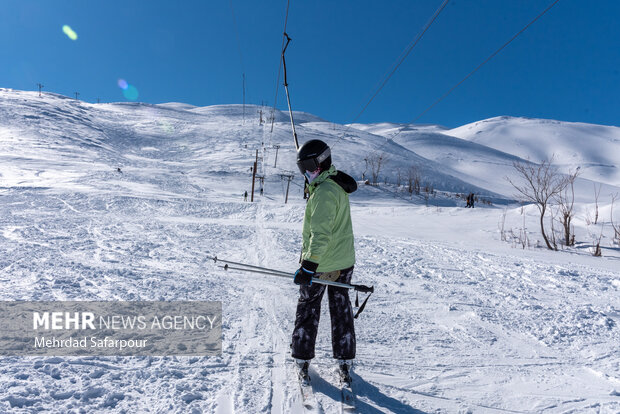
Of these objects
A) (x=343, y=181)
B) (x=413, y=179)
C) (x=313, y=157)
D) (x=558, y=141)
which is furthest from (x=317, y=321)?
(x=558, y=141)

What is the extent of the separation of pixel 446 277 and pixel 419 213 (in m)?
15.0

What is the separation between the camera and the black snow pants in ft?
9.86


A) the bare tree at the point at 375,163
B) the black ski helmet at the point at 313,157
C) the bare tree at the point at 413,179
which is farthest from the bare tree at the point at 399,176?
the black ski helmet at the point at 313,157

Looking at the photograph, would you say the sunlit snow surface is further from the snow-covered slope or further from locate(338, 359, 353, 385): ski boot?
the snow-covered slope

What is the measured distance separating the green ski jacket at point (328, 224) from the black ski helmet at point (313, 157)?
0.09m

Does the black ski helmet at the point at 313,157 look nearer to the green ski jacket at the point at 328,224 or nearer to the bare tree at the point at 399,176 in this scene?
the green ski jacket at the point at 328,224

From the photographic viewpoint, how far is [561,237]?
42.1 feet

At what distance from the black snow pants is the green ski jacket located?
19cm

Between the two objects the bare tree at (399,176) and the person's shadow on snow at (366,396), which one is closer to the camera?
the person's shadow on snow at (366,396)

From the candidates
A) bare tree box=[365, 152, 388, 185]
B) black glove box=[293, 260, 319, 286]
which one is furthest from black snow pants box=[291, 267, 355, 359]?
bare tree box=[365, 152, 388, 185]

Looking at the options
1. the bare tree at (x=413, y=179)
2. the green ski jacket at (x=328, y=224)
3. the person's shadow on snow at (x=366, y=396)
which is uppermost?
the bare tree at (x=413, y=179)

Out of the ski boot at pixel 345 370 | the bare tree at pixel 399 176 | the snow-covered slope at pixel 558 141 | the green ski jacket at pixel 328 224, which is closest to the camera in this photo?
the green ski jacket at pixel 328 224

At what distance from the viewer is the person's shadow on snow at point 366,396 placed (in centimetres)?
264

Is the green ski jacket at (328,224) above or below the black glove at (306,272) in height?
above
